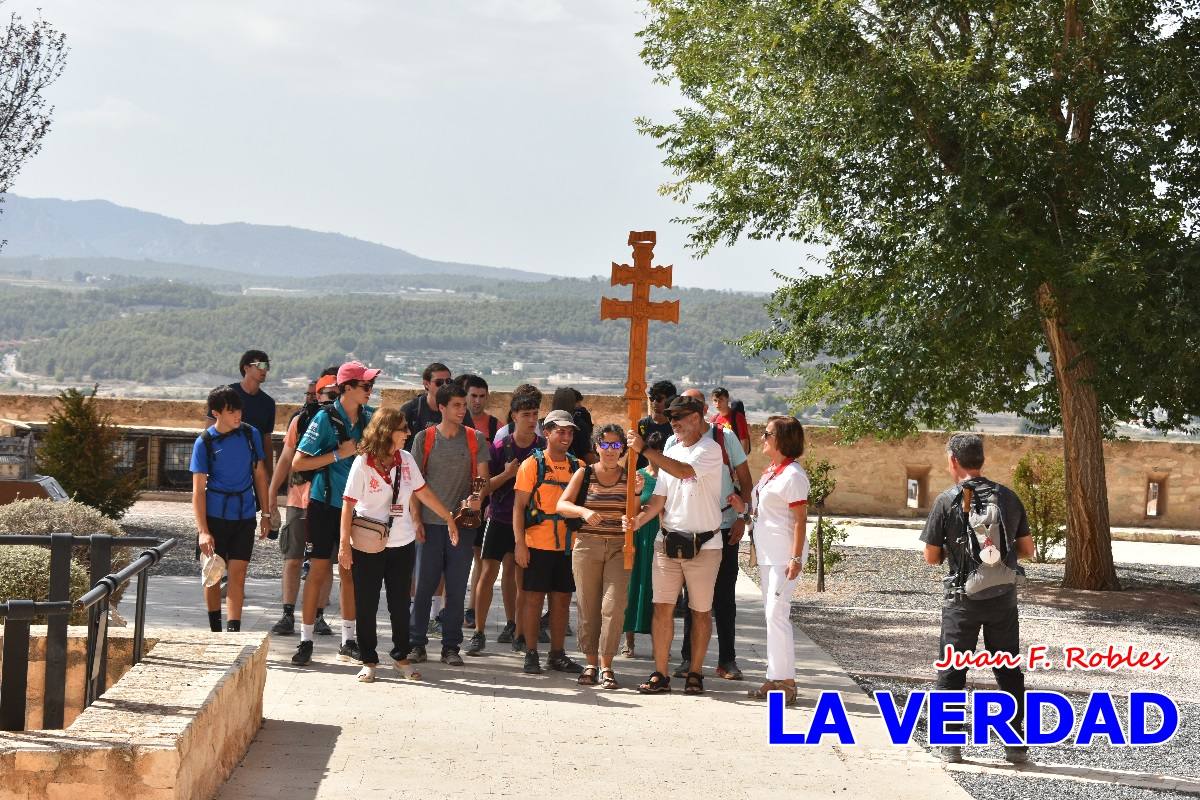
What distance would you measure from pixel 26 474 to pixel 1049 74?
1110cm

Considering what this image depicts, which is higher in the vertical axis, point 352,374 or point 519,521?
point 352,374

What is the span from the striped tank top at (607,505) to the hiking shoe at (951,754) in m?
2.42

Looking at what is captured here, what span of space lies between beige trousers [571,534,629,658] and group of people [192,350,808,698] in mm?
14

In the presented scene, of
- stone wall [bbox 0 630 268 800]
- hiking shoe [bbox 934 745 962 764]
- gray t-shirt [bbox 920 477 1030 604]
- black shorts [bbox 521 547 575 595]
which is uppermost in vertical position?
gray t-shirt [bbox 920 477 1030 604]

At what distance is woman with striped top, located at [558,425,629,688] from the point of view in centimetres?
920

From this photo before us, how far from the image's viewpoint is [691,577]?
9.03m

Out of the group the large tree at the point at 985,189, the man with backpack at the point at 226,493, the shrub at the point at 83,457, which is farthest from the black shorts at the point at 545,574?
the shrub at the point at 83,457

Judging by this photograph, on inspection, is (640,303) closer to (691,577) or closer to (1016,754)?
(691,577)

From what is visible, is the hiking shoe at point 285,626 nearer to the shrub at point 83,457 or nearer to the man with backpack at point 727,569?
the man with backpack at point 727,569

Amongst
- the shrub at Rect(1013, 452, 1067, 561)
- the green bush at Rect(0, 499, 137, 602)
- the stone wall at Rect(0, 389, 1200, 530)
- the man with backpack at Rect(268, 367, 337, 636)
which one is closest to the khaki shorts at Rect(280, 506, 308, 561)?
the man with backpack at Rect(268, 367, 337, 636)

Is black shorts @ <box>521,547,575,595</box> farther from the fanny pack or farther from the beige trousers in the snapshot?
the fanny pack

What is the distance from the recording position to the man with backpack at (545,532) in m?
9.43

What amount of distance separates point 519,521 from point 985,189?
649cm

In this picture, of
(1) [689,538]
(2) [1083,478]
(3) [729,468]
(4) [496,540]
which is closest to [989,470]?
(2) [1083,478]
